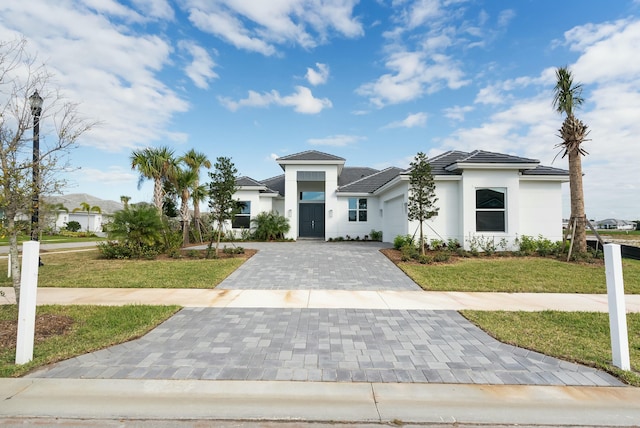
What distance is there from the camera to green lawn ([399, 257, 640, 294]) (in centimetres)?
815

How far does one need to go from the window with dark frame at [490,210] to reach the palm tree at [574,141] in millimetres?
2414

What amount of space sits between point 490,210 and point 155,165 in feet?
55.3

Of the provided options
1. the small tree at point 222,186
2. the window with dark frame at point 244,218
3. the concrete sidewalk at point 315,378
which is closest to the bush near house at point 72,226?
the window with dark frame at point 244,218

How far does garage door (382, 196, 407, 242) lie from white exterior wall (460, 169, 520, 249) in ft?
8.76

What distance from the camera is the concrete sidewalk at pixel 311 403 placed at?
2748 millimetres

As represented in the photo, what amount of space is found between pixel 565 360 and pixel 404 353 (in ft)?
6.47

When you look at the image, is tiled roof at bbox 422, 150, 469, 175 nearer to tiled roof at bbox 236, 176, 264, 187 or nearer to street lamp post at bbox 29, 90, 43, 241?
tiled roof at bbox 236, 176, 264, 187

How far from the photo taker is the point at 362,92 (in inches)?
679

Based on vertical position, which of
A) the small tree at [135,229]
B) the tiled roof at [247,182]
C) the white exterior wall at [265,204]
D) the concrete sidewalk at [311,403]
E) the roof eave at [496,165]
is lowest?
the concrete sidewalk at [311,403]

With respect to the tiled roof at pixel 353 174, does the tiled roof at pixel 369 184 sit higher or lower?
lower

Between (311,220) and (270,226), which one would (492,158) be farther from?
(270,226)

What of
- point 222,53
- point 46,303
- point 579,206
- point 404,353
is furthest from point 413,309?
point 222,53

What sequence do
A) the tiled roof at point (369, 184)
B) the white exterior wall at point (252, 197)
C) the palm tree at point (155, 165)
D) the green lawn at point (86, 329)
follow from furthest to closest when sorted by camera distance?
the white exterior wall at point (252, 197)
the tiled roof at point (369, 184)
the palm tree at point (155, 165)
the green lawn at point (86, 329)

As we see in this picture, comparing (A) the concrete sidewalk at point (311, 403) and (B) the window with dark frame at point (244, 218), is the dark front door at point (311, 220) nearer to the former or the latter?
(B) the window with dark frame at point (244, 218)
